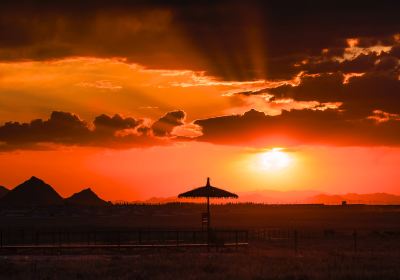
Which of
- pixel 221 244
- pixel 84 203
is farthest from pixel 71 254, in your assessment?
pixel 84 203

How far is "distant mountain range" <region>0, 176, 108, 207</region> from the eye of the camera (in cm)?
16962

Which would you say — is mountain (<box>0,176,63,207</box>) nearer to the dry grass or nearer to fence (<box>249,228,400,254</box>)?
fence (<box>249,228,400,254</box>)

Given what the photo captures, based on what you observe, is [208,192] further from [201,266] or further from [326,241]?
[326,241]

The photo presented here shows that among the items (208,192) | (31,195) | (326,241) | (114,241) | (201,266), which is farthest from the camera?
(31,195)

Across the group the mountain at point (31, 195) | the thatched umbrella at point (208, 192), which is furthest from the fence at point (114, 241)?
the mountain at point (31, 195)

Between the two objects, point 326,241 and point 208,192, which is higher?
point 208,192

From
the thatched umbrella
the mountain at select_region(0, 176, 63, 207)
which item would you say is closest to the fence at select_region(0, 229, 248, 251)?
the thatched umbrella

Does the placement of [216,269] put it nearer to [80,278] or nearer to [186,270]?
[186,270]

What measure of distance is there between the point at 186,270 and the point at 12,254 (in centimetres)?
1133

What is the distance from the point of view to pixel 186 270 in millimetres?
24969

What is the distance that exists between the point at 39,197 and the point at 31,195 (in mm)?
2356

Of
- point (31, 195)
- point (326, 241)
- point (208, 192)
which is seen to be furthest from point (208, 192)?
point (31, 195)

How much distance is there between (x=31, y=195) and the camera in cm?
17375

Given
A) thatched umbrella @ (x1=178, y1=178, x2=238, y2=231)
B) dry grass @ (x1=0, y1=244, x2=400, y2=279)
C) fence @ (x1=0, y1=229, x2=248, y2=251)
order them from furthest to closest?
thatched umbrella @ (x1=178, y1=178, x2=238, y2=231)
fence @ (x1=0, y1=229, x2=248, y2=251)
dry grass @ (x1=0, y1=244, x2=400, y2=279)
